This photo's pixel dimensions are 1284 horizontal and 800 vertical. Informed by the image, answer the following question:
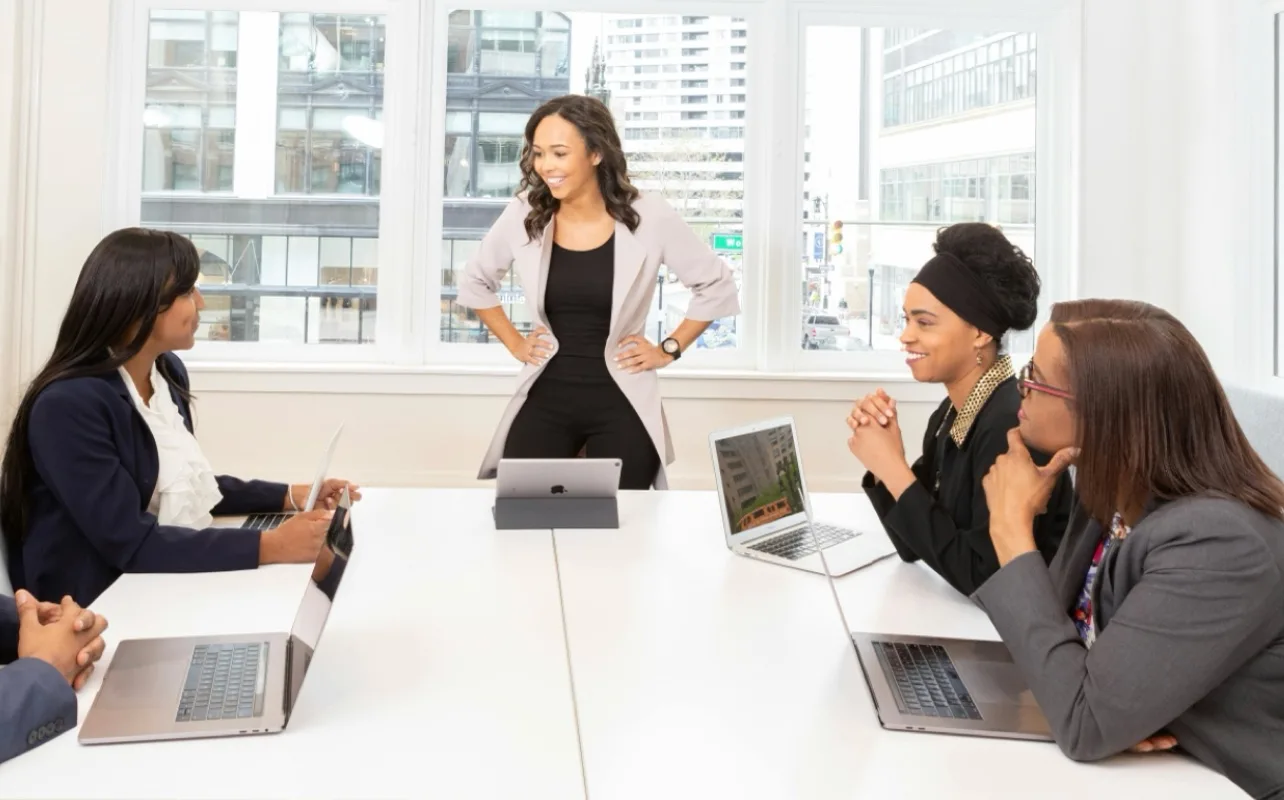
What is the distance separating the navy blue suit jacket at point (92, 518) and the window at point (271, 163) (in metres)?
2.23

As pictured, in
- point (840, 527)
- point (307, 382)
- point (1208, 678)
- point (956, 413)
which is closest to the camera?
point (1208, 678)

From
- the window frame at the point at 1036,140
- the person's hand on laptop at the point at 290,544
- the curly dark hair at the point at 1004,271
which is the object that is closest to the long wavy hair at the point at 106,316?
the person's hand on laptop at the point at 290,544

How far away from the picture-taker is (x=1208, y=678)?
120 centimetres

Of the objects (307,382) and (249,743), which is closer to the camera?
(249,743)

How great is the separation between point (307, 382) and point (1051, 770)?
3.27 m

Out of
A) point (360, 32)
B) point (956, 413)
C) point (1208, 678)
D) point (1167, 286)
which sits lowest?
point (1208, 678)

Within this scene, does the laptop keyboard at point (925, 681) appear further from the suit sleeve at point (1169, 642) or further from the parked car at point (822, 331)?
the parked car at point (822, 331)

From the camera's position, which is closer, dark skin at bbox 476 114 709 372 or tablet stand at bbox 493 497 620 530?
tablet stand at bbox 493 497 620 530

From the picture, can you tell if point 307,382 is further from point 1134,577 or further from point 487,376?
point 1134,577

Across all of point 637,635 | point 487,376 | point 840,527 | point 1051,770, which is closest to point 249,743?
point 637,635

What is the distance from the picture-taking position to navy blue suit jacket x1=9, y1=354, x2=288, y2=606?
1861mm

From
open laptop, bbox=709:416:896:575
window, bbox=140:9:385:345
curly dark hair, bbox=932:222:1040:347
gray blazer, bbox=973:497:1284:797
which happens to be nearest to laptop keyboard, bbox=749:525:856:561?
open laptop, bbox=709:416:896:575

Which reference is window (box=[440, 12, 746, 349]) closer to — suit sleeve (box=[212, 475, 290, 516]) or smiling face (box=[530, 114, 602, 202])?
smiling face (box=[530, 114, 602, 202])

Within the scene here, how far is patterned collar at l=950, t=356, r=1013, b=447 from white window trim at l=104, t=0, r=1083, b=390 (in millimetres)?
1995
